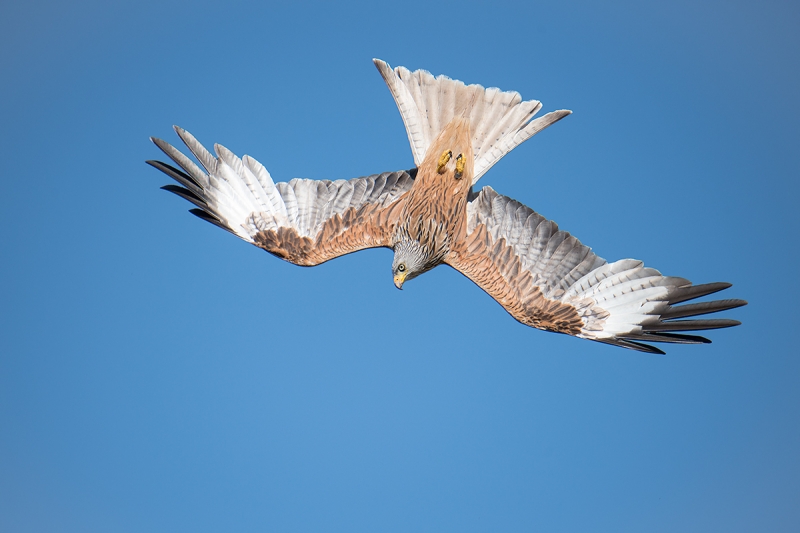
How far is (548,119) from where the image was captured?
706 centimetres

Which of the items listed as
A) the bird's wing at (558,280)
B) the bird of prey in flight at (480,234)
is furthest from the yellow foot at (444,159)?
the bird's wing at (558,280)

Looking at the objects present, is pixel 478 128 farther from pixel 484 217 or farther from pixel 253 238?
pixel 253 238

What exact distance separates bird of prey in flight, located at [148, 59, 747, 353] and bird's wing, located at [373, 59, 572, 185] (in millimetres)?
10

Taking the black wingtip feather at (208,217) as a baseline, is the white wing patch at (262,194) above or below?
above

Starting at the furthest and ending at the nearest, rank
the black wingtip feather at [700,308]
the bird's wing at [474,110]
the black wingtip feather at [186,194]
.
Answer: the black wingtip feather at [186,194]
the bird's wing at [474,110]
the black wingtip feather at [700,308]

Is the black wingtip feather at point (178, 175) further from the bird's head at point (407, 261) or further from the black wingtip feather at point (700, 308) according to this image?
the black wingtip feather at point (700, 308)

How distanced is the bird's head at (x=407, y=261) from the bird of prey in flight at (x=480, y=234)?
0.01 m

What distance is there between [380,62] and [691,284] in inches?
147

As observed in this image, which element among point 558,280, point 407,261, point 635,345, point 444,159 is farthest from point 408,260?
point 635,345

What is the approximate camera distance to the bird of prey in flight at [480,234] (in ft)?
23.2

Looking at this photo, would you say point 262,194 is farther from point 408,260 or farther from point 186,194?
point 408,260

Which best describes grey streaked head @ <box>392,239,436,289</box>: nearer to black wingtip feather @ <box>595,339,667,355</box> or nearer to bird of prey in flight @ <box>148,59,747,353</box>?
bird of prey in flight @ <box>148,59,747,353</box>

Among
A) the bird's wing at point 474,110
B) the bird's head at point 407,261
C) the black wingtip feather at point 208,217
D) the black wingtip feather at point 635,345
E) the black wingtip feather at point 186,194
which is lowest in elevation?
the black wingtip feather at point 635,345

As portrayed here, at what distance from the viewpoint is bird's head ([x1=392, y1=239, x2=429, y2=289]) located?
7.08 metres
